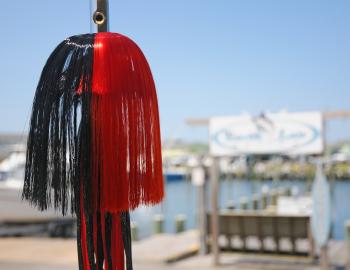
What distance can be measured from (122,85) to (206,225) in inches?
308

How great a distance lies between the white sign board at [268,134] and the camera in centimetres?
781

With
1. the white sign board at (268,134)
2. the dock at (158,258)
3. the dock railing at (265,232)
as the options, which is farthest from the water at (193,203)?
the white sign board at (268,134)

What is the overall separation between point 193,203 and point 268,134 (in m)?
34.8

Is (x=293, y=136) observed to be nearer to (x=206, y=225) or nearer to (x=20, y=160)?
(x=206, y=225)

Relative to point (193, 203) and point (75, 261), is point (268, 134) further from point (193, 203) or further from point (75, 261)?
point (193, 203)

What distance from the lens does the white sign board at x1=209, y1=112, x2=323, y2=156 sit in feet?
25.6

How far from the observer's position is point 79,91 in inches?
70.0

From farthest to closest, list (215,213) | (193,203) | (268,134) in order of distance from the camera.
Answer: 1. (193,203)
2. (215,213)
3. (268,134)

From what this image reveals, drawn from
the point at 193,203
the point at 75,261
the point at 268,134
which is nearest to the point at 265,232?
the point at 268,134

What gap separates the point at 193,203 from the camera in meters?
42.6

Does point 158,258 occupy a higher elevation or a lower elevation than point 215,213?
lower

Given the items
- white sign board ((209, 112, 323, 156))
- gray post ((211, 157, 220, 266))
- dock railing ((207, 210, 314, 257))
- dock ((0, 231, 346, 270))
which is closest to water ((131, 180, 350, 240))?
dock ((0, 231, 346, 270))

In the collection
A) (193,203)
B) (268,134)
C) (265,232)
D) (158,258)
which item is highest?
(268,134)

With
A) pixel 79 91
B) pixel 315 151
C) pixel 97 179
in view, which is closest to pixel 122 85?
pixel 79 91
